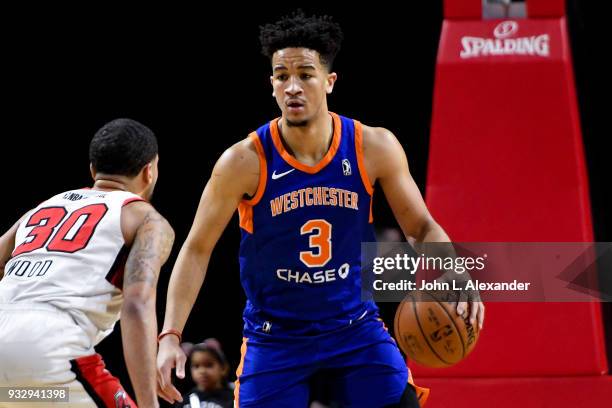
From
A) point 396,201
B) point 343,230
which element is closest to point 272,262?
point 343,230

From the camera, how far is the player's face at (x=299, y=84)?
3.38 metres

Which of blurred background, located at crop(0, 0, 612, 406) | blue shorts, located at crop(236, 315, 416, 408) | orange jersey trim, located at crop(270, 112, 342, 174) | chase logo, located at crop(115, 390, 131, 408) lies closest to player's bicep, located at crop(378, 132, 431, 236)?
orange jersey trim, located at crop(270, 112, 342, 174)

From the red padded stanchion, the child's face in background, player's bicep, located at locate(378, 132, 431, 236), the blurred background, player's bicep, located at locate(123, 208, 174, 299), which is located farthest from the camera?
the blurred background

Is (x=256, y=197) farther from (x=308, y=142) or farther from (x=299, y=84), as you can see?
(x=299, y=84)

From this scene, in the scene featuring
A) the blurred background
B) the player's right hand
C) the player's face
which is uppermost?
the blurred background

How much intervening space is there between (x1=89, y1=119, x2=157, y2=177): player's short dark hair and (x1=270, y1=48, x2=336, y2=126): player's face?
0.52 metres

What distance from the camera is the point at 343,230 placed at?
131 inches

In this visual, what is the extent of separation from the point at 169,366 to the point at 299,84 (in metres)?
1.10

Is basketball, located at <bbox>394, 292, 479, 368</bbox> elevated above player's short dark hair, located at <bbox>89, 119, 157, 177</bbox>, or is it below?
below

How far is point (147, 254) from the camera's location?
2867 millimetres

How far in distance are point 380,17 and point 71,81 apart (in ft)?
7.11

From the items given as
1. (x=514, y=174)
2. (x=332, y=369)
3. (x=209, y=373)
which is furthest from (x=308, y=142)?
(x=209, y=373)

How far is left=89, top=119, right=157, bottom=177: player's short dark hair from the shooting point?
10.3 ft

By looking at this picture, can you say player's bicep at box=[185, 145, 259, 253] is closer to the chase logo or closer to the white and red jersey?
the white and red jersey
